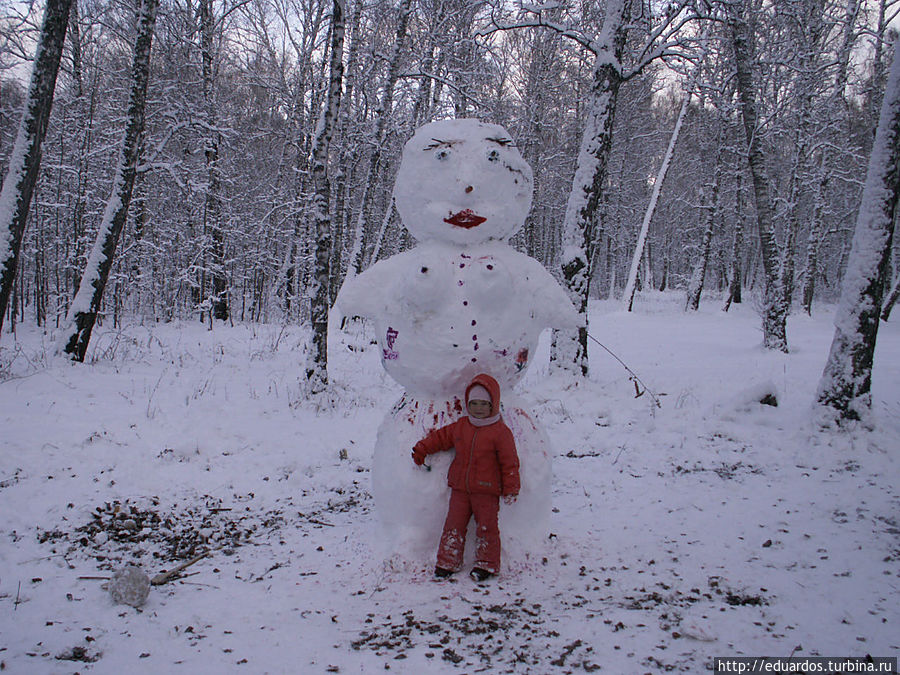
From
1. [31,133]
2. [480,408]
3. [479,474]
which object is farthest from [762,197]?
[31,133]

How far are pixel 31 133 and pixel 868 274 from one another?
8765mm

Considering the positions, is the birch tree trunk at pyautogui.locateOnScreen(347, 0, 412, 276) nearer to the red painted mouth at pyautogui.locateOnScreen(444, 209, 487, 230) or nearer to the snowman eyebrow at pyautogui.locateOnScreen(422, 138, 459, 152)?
the snowman eyebrow at pyautogui.locateOnScreen(422, 138, 459, 152)

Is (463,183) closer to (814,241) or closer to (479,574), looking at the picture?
(479,574)

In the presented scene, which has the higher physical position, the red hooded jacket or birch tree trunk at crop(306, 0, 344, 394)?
birch tree trunk at crop(306, 0, 344, 394)

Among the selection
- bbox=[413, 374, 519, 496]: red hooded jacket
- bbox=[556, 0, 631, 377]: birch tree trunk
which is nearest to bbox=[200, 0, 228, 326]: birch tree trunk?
bbox=[556, 0, 631, 377]: birch tree trunk

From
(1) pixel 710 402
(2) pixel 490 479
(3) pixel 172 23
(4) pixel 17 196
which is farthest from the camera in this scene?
(3) pixel 172 23

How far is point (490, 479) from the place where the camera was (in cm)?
291

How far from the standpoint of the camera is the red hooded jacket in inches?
115

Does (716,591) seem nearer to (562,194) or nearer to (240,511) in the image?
(240,511)

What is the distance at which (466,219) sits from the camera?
3.12 metres

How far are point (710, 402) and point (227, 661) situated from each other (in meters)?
5.73

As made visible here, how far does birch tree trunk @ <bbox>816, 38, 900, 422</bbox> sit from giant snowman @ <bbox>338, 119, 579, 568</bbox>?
11.4ft

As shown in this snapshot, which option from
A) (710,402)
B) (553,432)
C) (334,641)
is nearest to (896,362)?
(710,402)

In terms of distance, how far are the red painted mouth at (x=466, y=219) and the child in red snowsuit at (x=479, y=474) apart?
939 millimetres
